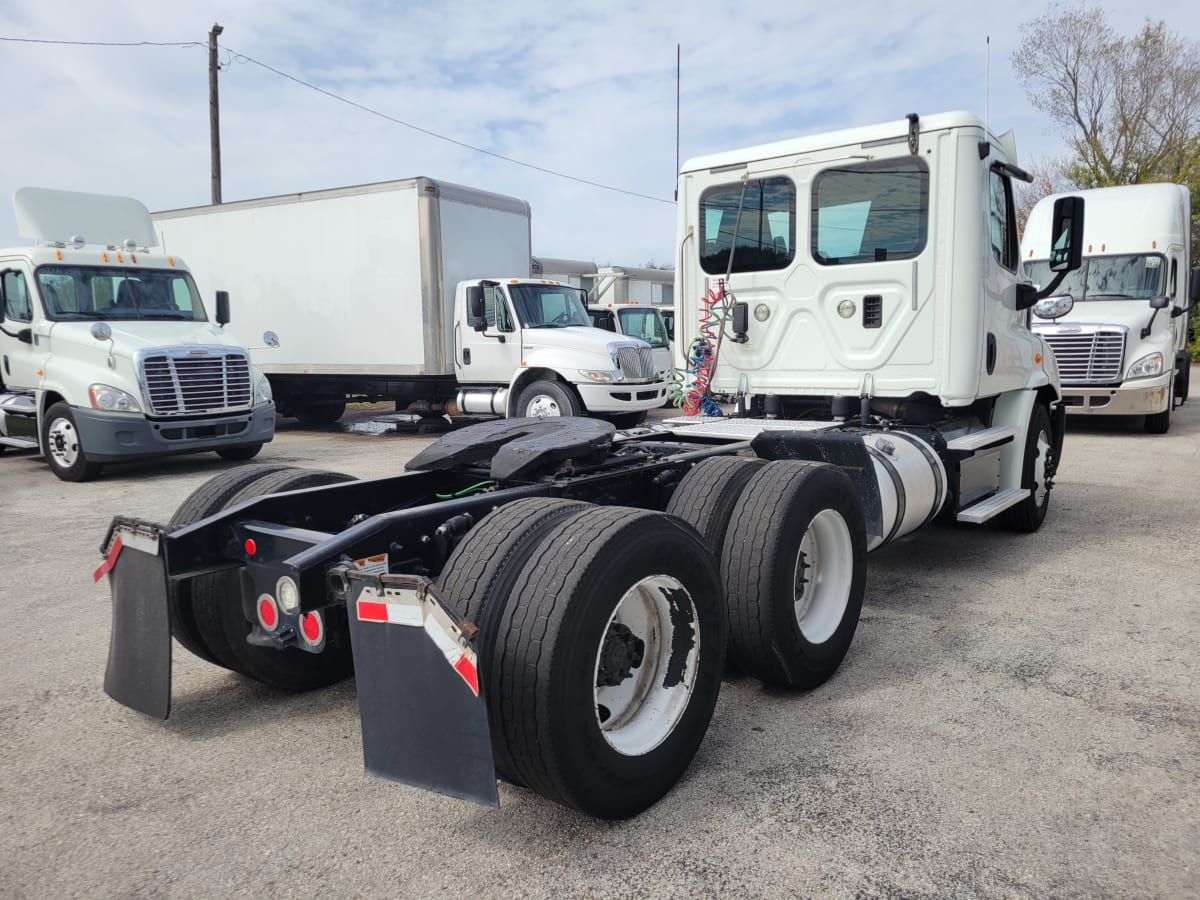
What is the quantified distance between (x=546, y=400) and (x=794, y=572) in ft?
32.4

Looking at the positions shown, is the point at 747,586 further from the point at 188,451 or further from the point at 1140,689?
the point at 188,451

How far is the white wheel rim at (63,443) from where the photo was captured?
399 inches

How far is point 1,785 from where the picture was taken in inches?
121

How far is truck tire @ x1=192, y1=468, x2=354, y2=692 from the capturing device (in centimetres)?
348

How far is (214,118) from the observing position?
2261cm

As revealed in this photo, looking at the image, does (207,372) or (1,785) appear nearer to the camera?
(1,785)

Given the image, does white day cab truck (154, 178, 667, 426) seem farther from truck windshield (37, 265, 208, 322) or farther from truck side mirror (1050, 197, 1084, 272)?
truck side mirror (1050, 197, 1084, 272)

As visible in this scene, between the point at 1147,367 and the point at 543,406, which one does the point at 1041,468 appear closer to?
the point at 1147,367

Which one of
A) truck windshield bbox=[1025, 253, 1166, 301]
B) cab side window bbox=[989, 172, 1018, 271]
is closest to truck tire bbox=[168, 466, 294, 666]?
cab side window bbox=[989, 172, 1018, 271]

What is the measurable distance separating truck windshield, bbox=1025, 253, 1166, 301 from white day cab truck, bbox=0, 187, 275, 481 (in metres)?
11.1

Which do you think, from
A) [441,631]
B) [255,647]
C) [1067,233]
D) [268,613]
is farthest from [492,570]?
[1067,233]

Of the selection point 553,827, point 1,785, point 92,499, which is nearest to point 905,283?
point 553,827

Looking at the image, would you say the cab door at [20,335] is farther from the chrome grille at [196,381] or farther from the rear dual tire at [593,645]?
the rear dual tire at [593,645]

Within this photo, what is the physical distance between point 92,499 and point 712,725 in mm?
7579
